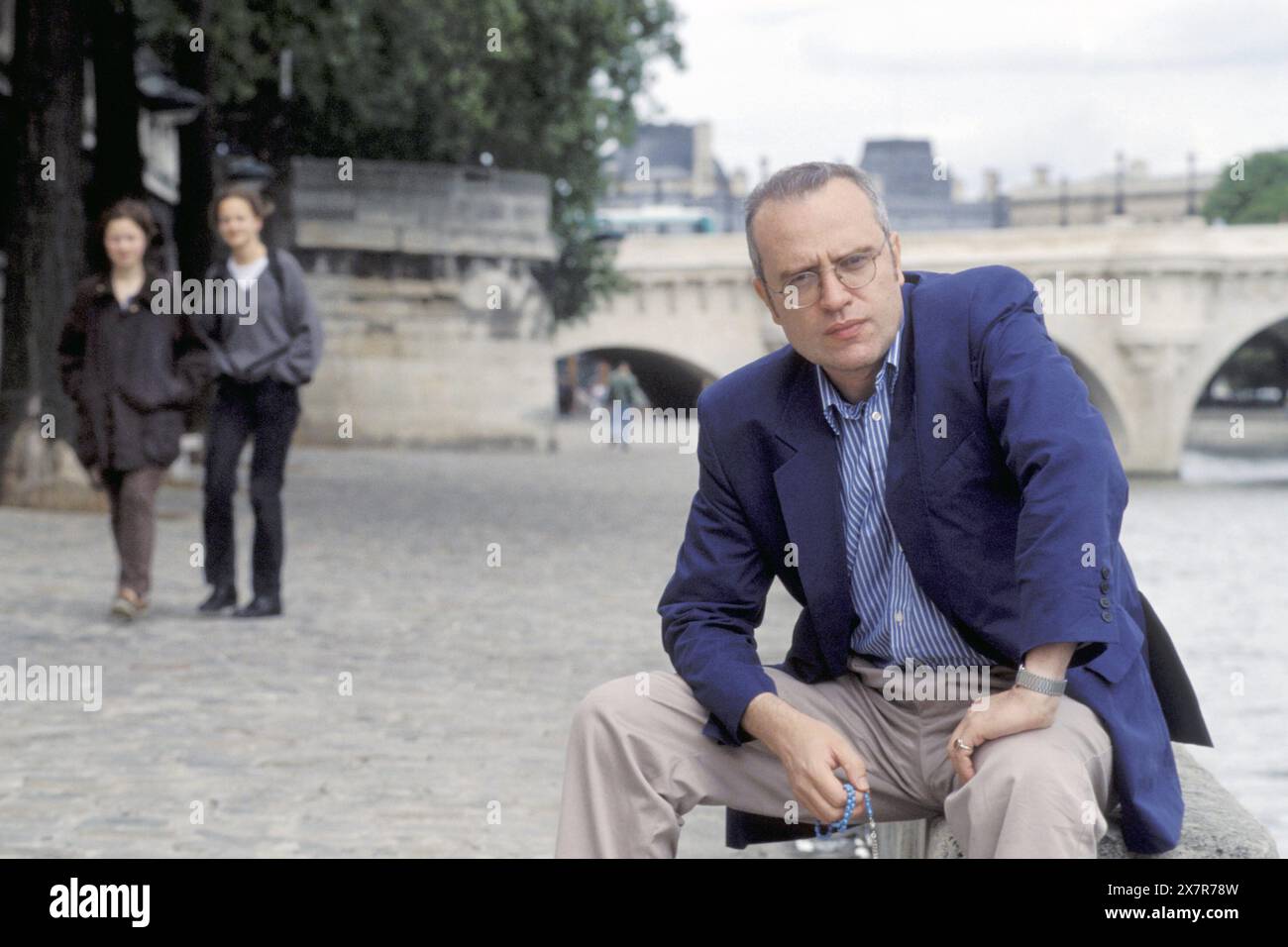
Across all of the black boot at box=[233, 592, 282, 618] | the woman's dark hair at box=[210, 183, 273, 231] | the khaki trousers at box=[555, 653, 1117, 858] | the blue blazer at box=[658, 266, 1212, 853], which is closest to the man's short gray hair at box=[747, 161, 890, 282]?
the blue blazer at box=[658, 266, 1212, 853]

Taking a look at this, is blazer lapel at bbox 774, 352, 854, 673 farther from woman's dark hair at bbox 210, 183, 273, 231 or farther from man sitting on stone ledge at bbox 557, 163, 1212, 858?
woman's dark hair at bbox 210, 183, 273, 231

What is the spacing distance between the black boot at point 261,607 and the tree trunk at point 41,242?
448 cm

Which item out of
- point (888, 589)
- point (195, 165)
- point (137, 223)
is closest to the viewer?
point (888, 589)

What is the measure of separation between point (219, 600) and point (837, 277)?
6.37 m

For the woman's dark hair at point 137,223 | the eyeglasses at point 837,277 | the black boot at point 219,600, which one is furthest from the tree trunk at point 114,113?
the eyeglasses at point 837,277

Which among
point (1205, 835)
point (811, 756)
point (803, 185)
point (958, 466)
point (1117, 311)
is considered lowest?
point (1117, 311)

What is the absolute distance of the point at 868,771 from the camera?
120 inches

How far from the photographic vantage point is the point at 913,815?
3.10 metres

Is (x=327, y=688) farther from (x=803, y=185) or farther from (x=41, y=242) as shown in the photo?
(x=41, y=242)

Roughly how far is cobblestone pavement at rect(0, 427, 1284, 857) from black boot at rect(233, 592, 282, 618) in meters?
0.16

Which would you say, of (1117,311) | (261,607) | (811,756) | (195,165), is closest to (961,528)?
(811,756)
